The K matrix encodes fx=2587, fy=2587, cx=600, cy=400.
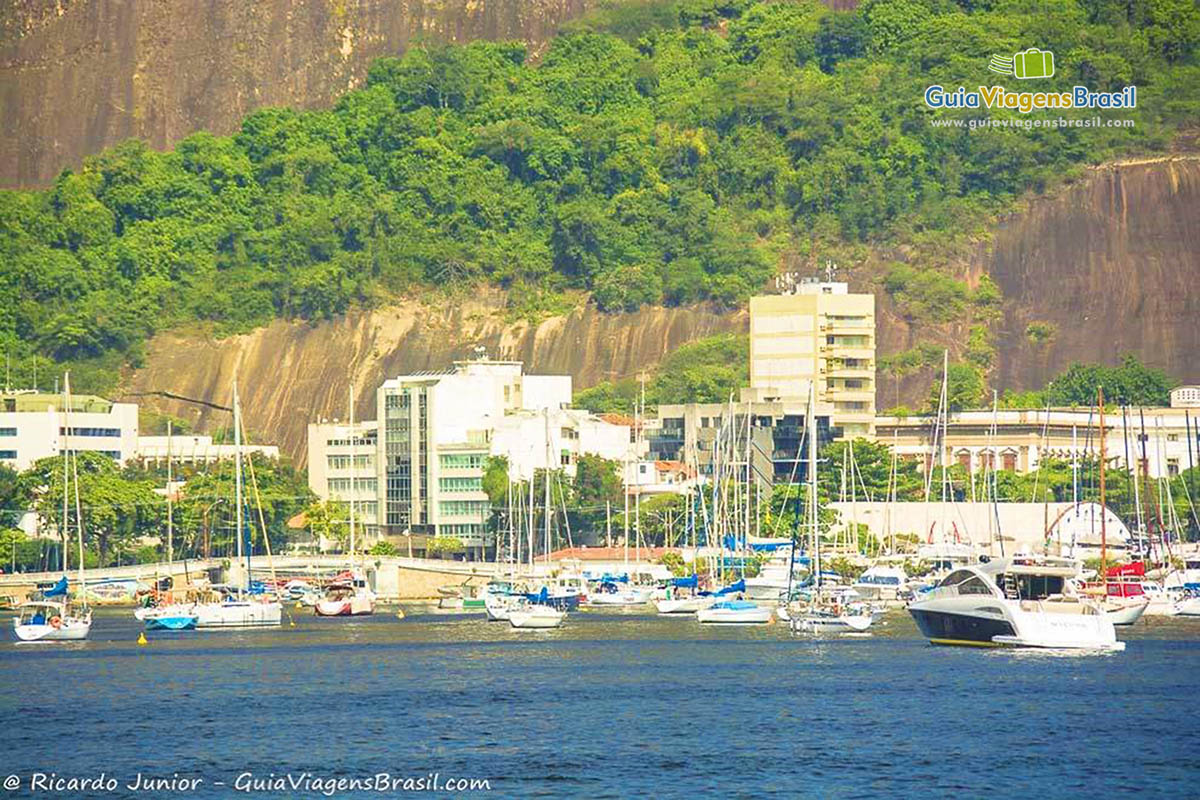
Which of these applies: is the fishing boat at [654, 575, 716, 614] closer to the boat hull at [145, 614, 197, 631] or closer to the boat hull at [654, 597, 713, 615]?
the boat hull at [654, 597, 713, 615]

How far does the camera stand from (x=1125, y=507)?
191m

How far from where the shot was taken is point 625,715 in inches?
3745

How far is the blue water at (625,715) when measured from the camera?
3108 inches

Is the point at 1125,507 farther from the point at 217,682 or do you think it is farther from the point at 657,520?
the point at 217,682

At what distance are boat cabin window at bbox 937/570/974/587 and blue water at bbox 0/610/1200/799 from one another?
12.1 ft

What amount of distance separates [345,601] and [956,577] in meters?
53.9

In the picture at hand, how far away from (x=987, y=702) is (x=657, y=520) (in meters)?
103

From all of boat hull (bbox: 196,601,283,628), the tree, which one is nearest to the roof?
the tree

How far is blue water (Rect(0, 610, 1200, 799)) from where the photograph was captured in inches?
3108

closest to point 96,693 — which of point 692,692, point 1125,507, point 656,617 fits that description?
point 692,692

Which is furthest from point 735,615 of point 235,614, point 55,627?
point 55,627

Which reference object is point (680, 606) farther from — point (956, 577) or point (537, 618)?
point (956, 577)

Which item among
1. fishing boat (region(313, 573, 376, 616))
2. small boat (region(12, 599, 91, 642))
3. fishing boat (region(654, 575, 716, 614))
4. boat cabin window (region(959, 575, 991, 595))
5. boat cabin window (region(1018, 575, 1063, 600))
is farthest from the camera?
fishing boat (region(313, 573, 376, 616))

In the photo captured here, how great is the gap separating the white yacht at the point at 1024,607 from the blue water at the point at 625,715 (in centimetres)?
130
